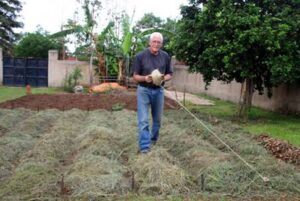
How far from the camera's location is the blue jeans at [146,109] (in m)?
6.45

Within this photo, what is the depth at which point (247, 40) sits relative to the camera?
9773mm

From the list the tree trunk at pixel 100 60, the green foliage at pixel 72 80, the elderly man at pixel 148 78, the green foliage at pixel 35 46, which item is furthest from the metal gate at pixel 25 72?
the elderly man at pixel 148 78

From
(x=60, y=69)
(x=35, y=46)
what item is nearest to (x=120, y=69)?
(x=60, y=69)

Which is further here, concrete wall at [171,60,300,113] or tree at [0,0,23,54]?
tree at [0,0,23,54]

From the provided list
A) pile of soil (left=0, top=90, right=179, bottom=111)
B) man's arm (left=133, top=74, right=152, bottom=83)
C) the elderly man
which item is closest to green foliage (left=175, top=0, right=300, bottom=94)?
pile of soil (left=0, top=90, right=179, bottom=111)

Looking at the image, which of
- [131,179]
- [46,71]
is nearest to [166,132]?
[131,179]

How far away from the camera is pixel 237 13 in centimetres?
994

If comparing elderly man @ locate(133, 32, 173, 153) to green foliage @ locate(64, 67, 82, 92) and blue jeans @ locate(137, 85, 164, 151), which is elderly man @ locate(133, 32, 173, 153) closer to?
blue jeans @ locate(137, 85, 164, 151)

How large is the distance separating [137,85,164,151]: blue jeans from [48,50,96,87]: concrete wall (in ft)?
Answer: 54.0

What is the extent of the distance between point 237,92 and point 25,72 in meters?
12.0

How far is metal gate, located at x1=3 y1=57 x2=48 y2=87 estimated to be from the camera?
2366 cm

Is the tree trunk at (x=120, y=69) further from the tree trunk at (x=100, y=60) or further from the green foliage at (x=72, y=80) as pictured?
the green foliage at (x=72, y=80)

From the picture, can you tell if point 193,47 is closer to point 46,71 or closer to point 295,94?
point 295,94

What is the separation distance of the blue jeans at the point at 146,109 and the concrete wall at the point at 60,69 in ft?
54.0
